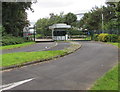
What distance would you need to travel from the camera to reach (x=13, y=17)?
34.8 meters

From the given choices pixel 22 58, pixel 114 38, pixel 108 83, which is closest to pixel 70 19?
pixel 114 38

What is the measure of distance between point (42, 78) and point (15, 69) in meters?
A: 2.32

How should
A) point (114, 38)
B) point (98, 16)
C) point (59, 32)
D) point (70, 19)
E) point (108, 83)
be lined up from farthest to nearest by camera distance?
point (70, 19), point (98, 16), point (59, 32), point (114, 38), point (108, 83)

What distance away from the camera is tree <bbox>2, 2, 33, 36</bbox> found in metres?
32.3

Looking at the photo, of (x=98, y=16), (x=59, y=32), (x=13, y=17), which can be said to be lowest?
(x=59, y=32)

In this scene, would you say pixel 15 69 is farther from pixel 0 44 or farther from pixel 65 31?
pixel 65 31

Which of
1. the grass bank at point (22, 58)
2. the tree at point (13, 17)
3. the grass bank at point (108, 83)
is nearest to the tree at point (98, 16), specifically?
the tree at point (13, 17)

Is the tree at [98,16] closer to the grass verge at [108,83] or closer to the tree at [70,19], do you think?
the tree at [70,19]

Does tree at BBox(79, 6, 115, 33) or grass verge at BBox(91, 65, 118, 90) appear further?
tree at BBox(79, 6, 115, 33)

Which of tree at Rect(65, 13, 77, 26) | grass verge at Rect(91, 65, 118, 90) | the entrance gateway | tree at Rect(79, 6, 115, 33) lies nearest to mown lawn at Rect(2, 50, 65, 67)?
grass verge at Rect(91, 65, 118, 90)

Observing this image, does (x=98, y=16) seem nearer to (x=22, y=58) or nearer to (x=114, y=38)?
(x=114, y=38)

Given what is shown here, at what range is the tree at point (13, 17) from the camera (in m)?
32.3

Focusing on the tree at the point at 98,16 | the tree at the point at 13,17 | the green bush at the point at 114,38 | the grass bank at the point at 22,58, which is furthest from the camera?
the tree at the point at 98,16

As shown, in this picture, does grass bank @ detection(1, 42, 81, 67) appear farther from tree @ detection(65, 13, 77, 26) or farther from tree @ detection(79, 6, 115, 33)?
tree @ detection(65, 13, 77, 26)
